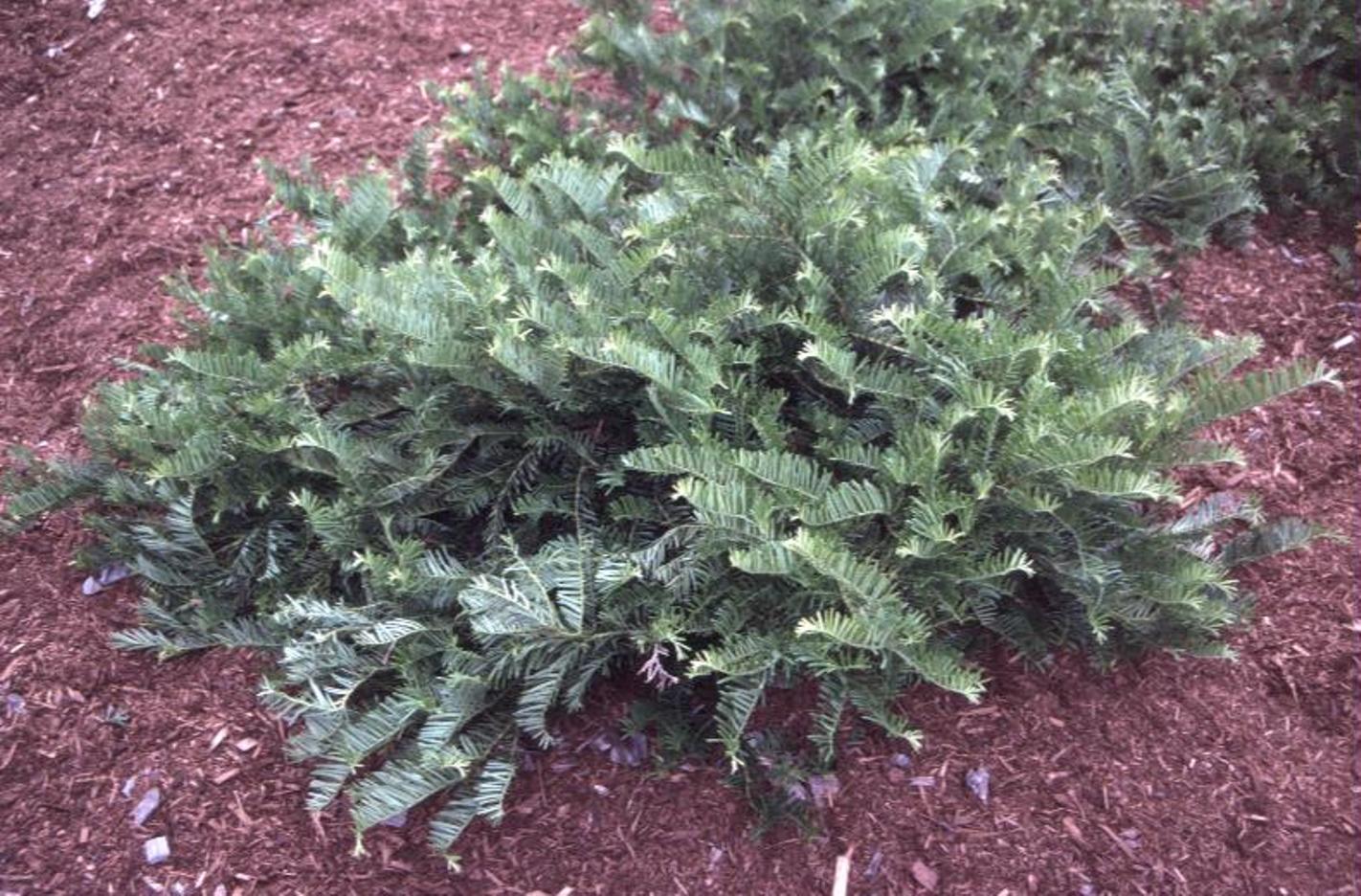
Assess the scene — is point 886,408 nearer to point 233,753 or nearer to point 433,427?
point 433,427

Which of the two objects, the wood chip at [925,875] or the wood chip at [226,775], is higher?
the wood chip at [226,775]

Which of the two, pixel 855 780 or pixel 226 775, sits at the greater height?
pixel 226 775

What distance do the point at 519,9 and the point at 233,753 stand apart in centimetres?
311

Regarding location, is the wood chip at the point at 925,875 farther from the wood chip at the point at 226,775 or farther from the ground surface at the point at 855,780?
the wood chip at the point at 226,775

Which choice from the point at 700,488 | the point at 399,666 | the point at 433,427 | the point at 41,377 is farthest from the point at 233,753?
the point at 41,377

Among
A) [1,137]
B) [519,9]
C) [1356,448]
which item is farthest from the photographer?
[519,9]

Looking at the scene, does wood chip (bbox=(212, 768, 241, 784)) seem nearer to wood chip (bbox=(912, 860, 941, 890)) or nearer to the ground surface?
the ground surface

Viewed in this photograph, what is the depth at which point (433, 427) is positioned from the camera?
8.38ft

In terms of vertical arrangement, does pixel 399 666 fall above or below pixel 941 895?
above

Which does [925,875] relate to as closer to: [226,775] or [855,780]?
[855,780]

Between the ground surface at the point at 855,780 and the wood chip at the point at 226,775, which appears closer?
the ground surface at the point at 855,780

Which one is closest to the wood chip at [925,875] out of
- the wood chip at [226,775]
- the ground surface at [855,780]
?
the ground surface at [855,780]

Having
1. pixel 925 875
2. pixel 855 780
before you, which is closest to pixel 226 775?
pixel 855 780

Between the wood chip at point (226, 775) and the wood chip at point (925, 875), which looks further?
the wood chip at point (226, 775)
